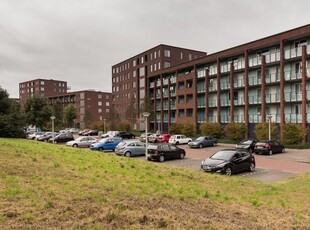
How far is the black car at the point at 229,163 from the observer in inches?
677

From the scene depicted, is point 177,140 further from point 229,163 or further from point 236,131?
point 229,163

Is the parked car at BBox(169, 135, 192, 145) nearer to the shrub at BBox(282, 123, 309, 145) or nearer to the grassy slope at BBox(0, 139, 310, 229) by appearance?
the shrub at BBox(282, 123, 309, 145)

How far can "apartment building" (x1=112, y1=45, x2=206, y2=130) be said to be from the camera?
235ft

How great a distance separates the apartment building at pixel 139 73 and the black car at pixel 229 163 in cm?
4804

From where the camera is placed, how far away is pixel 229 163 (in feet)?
57.4

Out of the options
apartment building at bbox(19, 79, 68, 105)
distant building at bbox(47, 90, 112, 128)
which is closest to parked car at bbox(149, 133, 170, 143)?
distant building at bbox(47, 90, 112, 128)

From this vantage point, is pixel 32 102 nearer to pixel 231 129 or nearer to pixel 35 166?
pixel 231 129

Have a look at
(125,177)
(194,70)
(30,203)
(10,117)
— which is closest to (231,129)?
(194,70)

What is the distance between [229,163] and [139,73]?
2550 inches

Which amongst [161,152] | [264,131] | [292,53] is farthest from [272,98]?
[161,152]

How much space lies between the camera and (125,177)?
10.5 meters

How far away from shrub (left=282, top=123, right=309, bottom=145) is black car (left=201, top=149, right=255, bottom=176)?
59.1ft

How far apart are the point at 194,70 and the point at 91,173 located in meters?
47.7

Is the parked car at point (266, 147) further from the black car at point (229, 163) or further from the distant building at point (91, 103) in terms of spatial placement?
the distant building at point (91, 103)
